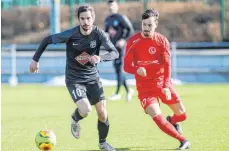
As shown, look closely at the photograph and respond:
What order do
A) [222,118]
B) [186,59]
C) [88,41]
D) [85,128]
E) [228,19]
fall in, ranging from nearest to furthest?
[88,41] < [85,128] < [222,118] < [186,59] < [228,19]

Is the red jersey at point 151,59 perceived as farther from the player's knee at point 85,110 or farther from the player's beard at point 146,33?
the player's knee at point 85,110

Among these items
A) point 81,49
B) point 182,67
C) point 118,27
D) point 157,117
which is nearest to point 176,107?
point 157,117

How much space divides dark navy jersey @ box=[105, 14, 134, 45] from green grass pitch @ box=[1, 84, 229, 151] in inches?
59.2

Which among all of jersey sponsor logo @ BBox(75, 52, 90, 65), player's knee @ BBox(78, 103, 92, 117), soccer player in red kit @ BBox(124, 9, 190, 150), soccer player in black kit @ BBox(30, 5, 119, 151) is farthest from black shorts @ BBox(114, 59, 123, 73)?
player's knee @ BBox(78, 103, 92, 117)

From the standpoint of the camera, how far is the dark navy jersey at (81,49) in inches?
391

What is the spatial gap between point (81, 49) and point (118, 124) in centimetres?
331

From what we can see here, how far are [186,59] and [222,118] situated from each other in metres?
13.9

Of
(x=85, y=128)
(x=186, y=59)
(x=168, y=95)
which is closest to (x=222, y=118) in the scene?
(x=85, y=128)

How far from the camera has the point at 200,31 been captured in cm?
3325

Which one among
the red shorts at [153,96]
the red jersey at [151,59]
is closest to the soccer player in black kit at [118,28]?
the red jersey at [151,59]

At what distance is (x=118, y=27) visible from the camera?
17641 millimetres

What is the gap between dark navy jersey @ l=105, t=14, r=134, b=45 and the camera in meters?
17.6

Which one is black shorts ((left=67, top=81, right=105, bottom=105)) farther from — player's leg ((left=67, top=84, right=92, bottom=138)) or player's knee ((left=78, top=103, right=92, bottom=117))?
player's knee ((left=78, top=103, right=92, bottom=117))

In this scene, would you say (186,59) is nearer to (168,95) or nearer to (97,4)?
(97,4)
